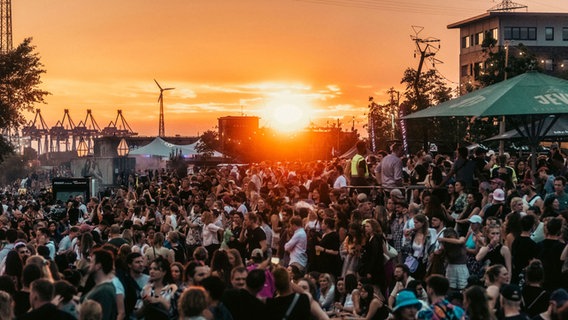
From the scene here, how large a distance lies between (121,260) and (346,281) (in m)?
3.61

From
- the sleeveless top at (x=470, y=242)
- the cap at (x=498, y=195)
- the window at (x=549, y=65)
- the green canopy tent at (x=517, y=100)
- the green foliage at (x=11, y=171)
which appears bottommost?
the green foliage at (x=11, y=171)

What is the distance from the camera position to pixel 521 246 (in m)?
12.9

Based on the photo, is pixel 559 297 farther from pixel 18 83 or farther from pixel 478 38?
pixel 478 38

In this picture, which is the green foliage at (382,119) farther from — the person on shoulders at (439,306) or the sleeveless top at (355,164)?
the person on shoulders at (439,306)

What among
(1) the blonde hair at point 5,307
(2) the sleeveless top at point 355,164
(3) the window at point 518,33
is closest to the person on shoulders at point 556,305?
(1) the blonde hair at point 5,307

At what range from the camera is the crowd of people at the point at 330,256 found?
383 inches

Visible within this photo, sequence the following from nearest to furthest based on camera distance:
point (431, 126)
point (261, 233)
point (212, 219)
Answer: point (261, 233), point (212, 219), point (431, 126)

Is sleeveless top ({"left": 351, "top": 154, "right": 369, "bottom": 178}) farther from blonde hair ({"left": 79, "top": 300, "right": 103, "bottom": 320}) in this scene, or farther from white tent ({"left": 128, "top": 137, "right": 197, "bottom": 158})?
white tent ({"left": 128, "top": 137, "right": 197, "bottom": 158})

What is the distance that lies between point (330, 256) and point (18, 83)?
4400 cm

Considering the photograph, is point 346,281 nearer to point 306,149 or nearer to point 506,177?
point 506,177

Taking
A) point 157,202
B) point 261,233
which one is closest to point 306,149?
point 157,202

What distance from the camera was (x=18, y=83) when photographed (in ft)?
186

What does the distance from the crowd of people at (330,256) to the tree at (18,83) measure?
33.4m

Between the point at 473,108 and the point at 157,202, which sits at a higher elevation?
the point at 473,108
